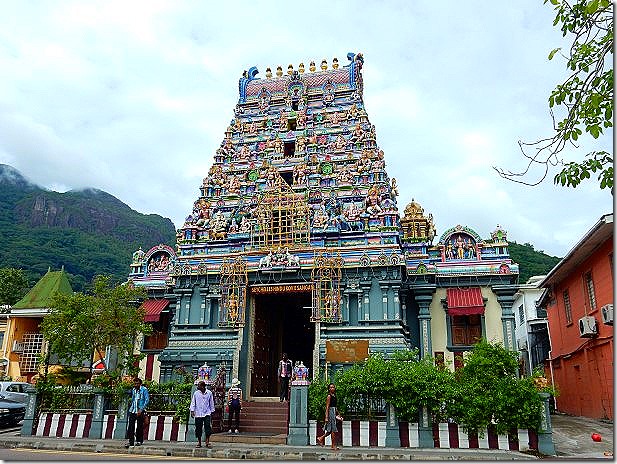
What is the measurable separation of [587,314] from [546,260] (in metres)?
28.7

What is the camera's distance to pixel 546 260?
4569 centimetres

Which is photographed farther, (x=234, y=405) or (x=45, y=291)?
(x=45, y=291)

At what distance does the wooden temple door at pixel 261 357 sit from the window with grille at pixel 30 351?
42.4 feet

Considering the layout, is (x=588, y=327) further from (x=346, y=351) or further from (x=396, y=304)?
(x=346, y=351)

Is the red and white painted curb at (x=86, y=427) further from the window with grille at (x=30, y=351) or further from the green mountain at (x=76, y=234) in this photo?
the green mountain at (x=76, y=234)

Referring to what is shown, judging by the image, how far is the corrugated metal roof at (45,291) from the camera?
27.2 meters

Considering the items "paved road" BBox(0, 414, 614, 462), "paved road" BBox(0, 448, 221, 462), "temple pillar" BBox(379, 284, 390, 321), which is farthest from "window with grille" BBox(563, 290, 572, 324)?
"paved road" BBox(0, 448, 221, 462)

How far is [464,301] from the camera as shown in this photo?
19.9 metres

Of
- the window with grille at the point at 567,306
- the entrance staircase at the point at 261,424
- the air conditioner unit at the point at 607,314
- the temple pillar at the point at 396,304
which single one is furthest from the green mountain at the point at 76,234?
the entrance staircase at the point at 261,424

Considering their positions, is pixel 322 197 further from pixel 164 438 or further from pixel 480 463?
pixel 480 463

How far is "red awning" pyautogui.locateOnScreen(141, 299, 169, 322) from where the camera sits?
70.8ft

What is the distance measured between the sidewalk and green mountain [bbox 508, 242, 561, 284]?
32.5 meters

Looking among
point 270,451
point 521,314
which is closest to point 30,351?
point 270,451

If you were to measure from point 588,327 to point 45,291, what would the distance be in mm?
24717
